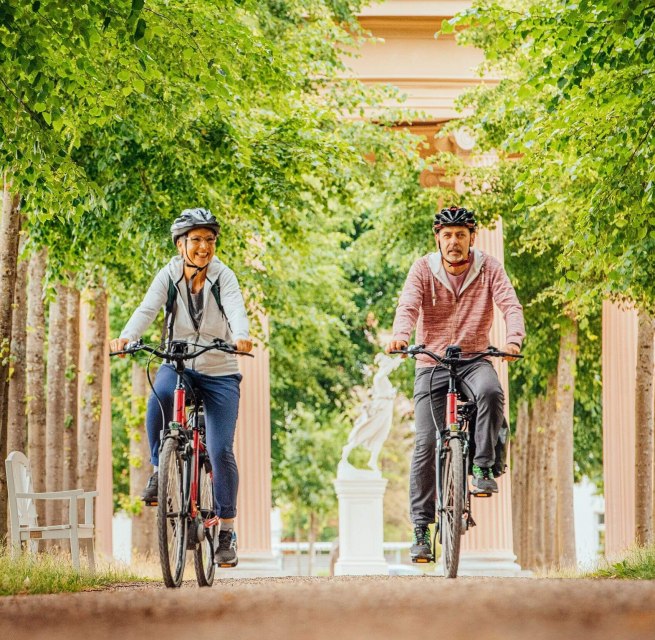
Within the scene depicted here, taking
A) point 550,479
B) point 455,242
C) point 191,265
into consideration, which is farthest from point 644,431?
point 191,265

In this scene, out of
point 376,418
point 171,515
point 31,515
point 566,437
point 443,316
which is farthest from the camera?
point 376,418

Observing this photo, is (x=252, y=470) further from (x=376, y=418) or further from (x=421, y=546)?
(x=421, y=546)

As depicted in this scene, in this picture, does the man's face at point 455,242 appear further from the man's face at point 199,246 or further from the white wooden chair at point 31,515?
the white wooden chair at point 31,515

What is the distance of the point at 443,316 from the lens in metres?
8.06

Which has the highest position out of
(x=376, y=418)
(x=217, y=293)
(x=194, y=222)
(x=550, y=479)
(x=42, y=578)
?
(x=194, y=222)

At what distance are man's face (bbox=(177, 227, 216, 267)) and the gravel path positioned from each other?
9.73 ft

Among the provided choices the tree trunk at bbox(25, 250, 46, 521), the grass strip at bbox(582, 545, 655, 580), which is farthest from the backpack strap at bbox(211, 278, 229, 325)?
the tree trunk at bbox(25, 250, 46, 521)

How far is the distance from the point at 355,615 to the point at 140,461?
58.2 ft

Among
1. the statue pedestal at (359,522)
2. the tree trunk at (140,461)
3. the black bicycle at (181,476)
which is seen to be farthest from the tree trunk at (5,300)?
the statue pedestal at (359,522)

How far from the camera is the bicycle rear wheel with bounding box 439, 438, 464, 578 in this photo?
24.3ft

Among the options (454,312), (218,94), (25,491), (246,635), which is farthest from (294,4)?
(246,635)

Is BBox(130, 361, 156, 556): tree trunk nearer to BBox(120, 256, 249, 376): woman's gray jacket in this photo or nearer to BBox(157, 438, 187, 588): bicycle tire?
BBox(120, 256, 249, 376): woman's gray jacket

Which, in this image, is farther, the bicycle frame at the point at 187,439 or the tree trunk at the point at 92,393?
the tree trunk at the point at 92,393

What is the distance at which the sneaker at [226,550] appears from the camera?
7668 mm
